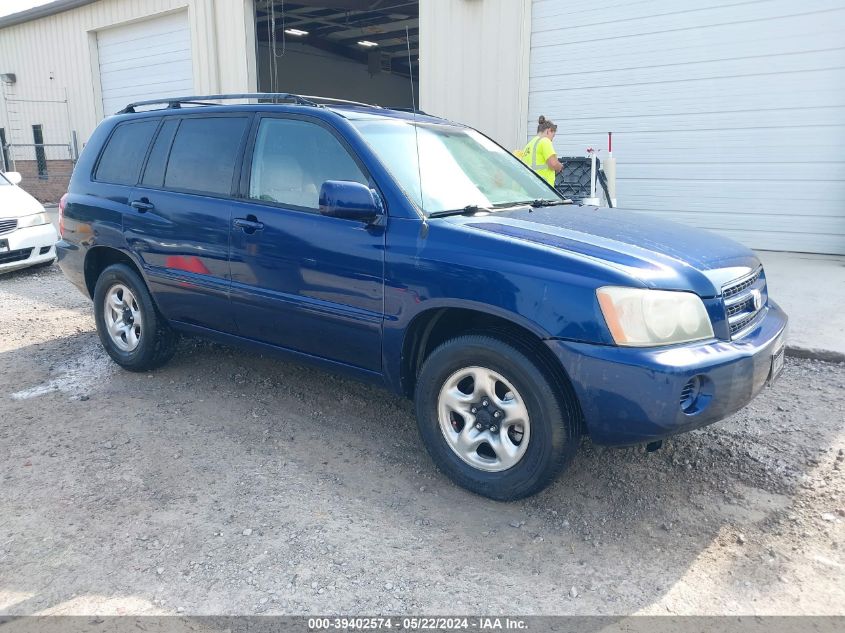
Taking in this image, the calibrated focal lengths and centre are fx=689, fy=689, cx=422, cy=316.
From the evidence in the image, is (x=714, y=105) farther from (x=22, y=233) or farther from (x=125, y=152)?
(x=22, y=233)

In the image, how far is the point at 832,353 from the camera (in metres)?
4.96

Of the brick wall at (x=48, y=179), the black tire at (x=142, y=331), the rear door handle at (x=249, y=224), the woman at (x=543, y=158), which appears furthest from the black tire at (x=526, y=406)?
the brick wall at (x=48, y=179)

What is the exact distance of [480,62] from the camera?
10453 millimetres

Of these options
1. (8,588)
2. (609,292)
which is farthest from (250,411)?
(609,292)

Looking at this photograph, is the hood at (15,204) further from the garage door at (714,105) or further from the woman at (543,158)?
the garage door at (714,105)

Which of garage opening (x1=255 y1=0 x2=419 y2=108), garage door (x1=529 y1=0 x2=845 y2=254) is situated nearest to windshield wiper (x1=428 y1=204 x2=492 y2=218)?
garage door (x1=529 y1=0 x2=845 y2=254)

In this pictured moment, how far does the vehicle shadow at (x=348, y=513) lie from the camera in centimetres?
264

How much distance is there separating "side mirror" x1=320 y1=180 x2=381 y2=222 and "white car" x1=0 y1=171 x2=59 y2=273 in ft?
21.9

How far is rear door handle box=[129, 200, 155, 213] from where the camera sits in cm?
457

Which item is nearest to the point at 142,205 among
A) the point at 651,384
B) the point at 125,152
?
the point at 125,152

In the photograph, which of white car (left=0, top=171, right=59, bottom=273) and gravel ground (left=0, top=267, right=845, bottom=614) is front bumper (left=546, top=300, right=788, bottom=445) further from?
white car (left=0, top=171, right=59, bottom=273)

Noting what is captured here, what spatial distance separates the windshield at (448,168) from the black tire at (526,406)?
80 cm

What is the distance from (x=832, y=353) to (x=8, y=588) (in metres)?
5.16

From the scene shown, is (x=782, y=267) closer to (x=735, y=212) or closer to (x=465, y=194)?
(x=735, y=212)
